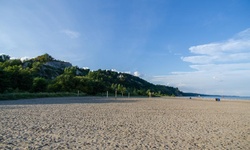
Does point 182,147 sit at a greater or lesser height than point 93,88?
lesser

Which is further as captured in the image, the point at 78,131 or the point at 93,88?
the point at 93,88

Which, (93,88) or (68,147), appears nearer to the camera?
(68,147)

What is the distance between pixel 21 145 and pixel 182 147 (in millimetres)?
4605

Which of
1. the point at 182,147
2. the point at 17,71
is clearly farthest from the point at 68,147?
the point at 17,71

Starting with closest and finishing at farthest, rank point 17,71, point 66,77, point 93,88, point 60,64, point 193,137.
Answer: point 193,137 < point 17,71 < point 66,77 < point 93,88 < point 60,64

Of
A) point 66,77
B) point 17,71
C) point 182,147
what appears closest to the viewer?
point 182,147

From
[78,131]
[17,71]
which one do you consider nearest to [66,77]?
[17,71]

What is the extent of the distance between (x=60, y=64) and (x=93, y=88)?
221ft

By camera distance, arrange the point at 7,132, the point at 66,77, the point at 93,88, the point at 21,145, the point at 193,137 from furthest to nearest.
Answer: the point at 93,88, the point at 66,77, the point at 193,137, the point at 7,132, the point at 21,145

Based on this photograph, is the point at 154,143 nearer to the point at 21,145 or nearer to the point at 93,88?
the point at 21,145

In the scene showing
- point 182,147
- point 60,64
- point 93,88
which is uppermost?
point 60,64

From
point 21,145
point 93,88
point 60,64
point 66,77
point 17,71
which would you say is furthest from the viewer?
point 60,64

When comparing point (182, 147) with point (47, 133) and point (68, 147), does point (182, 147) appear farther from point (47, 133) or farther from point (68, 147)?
point (47, 133)

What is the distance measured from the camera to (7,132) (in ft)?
24.1
